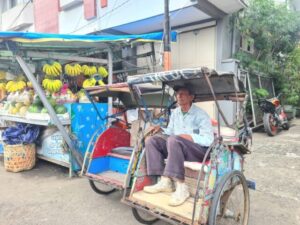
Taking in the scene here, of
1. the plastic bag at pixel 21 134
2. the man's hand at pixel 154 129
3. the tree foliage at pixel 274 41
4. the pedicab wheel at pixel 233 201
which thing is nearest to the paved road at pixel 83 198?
the pedicab wheel at pixel 233 201

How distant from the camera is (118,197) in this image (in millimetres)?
4094

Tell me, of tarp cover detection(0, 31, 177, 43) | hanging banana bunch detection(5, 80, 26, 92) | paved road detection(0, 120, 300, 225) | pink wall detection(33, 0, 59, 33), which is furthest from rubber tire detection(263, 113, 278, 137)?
pink wall detection(33, 0, 59, 33)

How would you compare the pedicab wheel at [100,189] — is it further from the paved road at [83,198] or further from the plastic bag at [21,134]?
the plastic bag at [21,134]

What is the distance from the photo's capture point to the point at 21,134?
18.1ft

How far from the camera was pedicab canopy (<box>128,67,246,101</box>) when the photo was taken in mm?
2568

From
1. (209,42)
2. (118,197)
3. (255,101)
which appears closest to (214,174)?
Answer: (118,197)

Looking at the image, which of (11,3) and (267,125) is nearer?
(267,125)

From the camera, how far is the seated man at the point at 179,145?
113 inches

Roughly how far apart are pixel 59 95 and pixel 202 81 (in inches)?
121

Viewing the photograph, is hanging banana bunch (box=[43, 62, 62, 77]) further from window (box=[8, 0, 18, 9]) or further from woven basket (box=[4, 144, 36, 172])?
window (box=[8, 0, 18, 9])

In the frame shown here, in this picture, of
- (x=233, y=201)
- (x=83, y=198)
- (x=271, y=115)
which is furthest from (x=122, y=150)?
(x=271, y=115)

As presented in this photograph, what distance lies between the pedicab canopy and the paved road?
158 centimetres

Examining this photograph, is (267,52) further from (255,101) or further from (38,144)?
(38,144)

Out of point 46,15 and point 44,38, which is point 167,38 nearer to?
point 44,38
